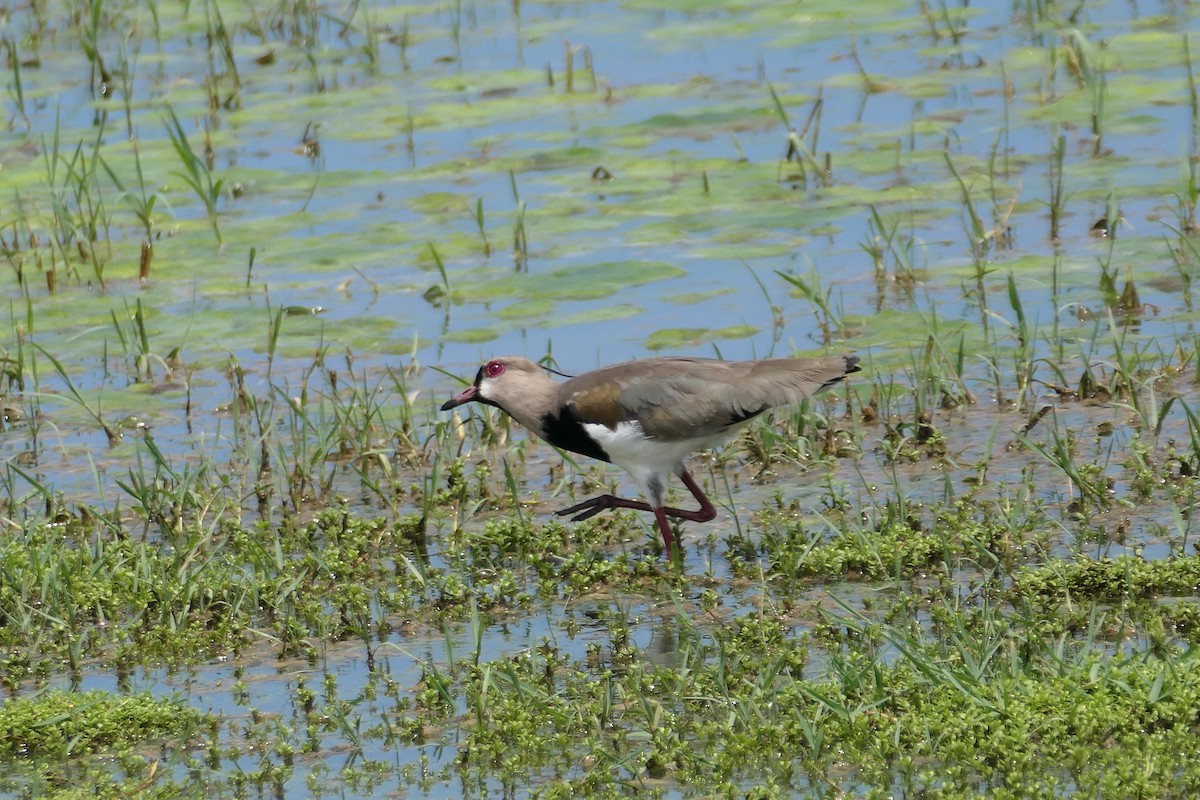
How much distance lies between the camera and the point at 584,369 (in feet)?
30.9

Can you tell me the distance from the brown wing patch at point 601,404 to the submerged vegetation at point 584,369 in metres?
0.44

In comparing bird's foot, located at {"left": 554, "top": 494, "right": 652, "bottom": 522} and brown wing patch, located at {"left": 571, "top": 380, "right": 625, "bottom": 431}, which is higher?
brown wing patch, located at {"left": 571, "top": 380, "right": 625, "bottom": 431}

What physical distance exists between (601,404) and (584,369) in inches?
80.5

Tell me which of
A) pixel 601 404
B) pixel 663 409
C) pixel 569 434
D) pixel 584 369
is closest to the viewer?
pixel 663 409

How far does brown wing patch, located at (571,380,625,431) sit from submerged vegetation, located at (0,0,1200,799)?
44cm

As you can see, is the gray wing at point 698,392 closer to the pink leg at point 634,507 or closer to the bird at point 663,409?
the bird at point 663,409

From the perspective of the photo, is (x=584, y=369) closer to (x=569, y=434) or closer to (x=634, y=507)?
(x=569, y=434)

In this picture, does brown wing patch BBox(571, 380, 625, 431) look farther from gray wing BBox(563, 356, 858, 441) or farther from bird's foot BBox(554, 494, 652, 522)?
bird's foot BBox(554, 494, 652, 522)

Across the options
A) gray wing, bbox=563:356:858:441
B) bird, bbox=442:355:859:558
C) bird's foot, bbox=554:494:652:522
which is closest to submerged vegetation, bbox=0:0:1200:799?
bird's foot, bbox=554:494:652:522

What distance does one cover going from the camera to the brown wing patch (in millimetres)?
7340

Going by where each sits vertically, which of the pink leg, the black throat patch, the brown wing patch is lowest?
the pink leg

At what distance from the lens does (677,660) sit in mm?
6137

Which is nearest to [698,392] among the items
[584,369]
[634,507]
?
[634,507]

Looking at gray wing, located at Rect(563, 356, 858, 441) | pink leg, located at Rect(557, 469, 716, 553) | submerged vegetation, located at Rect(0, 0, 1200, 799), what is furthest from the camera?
pink leg, located at Rect(557, 469, 716, 553)
